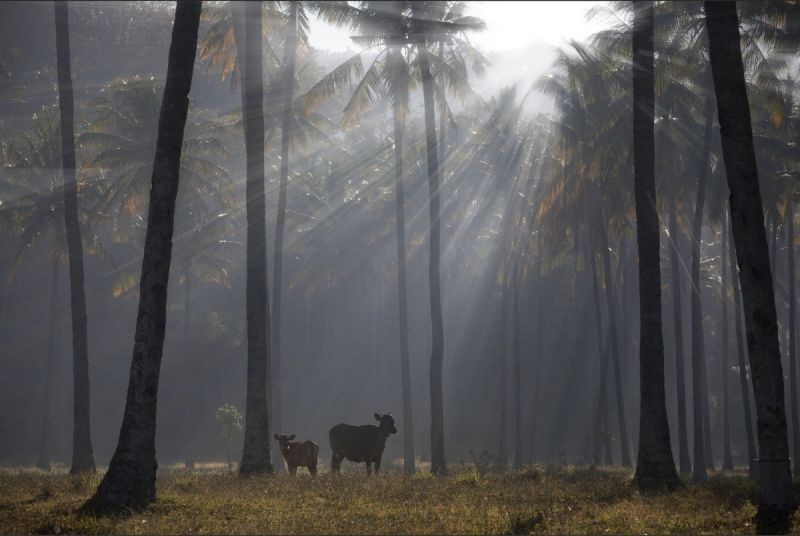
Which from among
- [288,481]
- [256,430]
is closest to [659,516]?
[288,481]

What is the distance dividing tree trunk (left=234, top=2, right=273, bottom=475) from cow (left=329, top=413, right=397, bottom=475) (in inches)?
69.5

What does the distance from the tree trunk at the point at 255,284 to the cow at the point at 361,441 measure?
177 cm

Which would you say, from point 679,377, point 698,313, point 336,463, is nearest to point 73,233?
point 336,463

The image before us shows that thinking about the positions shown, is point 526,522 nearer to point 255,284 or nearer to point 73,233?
point 255,284

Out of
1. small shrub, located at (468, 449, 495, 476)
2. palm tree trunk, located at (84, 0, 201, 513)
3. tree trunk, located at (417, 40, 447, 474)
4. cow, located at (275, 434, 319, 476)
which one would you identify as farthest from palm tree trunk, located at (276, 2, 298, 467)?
palm tree trunk, located at (84, 0, 201, 513)

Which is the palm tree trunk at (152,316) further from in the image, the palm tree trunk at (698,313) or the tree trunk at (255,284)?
the palm tree trunk at (698,313)

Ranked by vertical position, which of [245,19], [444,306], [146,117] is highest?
[146,117]

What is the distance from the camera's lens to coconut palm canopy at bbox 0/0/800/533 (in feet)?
51.8

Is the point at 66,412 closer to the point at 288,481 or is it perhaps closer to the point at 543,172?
the point at 543,172

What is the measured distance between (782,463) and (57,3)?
72.5ft

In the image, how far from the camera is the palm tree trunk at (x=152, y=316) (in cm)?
1236

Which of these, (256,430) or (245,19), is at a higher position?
(245,19)

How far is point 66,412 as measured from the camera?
185ft

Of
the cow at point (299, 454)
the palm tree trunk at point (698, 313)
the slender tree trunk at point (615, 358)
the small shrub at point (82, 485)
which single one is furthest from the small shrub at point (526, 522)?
the slender tree trunk at point (615, 358)
